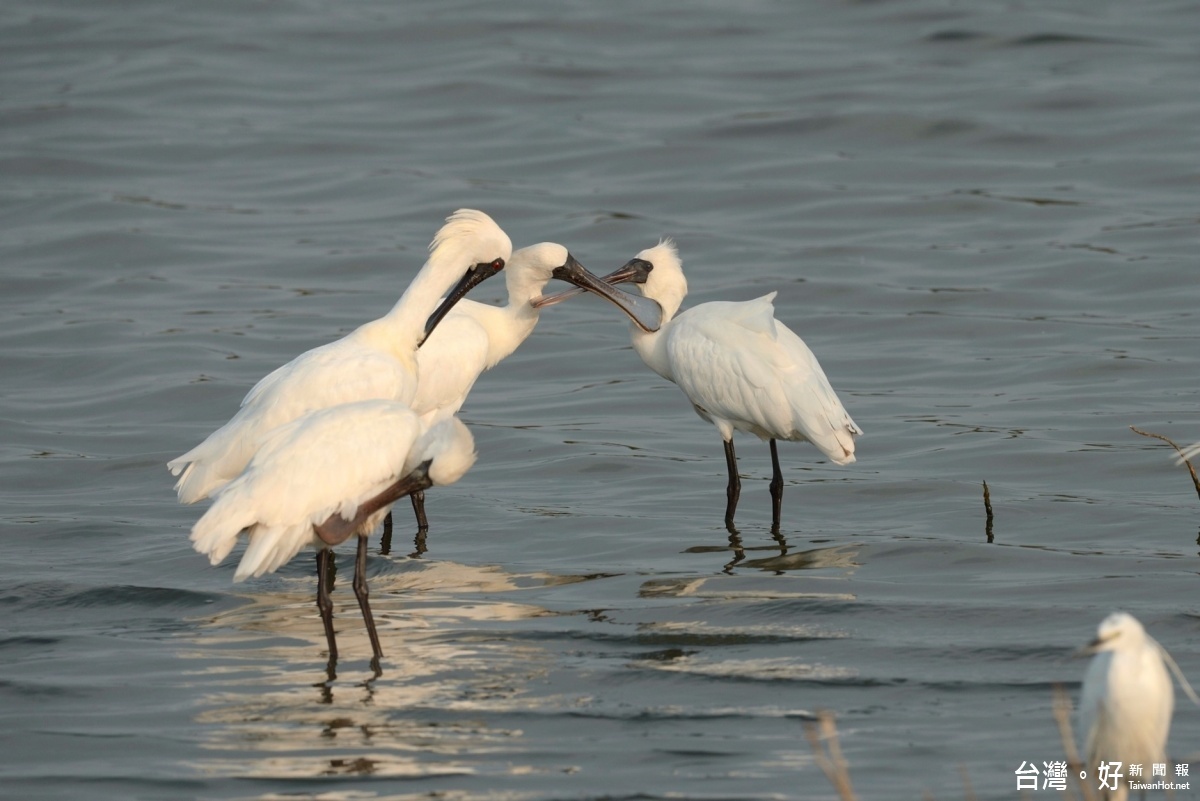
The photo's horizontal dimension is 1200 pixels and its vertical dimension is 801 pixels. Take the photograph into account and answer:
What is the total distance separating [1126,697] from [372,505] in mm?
4118

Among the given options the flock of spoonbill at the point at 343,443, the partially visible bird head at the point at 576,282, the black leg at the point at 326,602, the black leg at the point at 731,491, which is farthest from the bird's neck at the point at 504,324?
the black leg at the point at 326,602

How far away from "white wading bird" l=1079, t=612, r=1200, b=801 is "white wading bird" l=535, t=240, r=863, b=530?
545 centimetres

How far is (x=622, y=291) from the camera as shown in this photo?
45.0 feet

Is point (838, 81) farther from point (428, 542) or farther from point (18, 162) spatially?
point (428, 542)

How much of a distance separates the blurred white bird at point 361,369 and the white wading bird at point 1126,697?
4.98 meters

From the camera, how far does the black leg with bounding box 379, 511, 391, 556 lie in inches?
463

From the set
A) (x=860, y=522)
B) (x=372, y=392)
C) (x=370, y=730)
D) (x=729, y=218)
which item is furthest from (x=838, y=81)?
(x=370, y=730)

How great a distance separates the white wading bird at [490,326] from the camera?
1256 centimetres

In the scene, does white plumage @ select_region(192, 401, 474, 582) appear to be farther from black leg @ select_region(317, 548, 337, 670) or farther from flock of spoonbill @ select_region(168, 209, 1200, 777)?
black leg @ select_region(317, 548, 337, 670)

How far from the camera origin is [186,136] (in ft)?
85.4

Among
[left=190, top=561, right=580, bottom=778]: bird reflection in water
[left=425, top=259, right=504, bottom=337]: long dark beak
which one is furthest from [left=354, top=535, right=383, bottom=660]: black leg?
[left=425, top=259, right=504, bottom=337]: long dark beak

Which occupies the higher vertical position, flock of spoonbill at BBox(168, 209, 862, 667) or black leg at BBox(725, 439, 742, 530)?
flock of spoonbill at BBox(168, 209, 862, 667)

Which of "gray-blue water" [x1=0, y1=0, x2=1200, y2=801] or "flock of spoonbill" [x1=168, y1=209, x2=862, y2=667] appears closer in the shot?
"gray-blue water" [x1=0, y1=0, x2=1200, y2=801]

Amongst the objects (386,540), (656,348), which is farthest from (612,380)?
(386,540)
